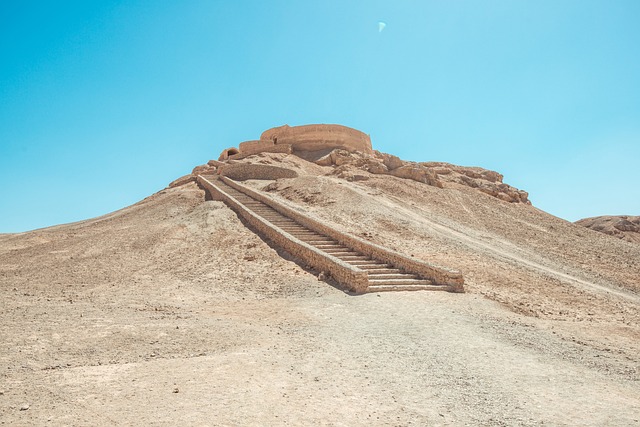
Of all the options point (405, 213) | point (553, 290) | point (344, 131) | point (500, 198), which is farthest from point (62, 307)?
point (344, 131)

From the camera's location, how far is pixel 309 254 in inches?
481

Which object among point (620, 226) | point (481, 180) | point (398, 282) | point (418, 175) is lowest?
point (398, 282)

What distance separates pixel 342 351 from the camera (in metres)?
6.26

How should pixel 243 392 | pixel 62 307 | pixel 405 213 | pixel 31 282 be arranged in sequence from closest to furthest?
pixel 243 392, pixel 62 307, pixel 31 282, pixel 405 213

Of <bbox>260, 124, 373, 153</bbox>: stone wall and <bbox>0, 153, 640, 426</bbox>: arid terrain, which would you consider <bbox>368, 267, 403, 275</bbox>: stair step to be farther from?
<bbox>260, 124, 373, 153</bbox>: stone wall

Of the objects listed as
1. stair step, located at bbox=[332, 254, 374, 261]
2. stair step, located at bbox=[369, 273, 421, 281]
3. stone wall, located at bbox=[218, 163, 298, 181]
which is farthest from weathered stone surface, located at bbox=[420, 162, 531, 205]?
stair step, located at bbox=[369, 273, 421, 281]

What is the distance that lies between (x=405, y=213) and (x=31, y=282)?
13.6 meters

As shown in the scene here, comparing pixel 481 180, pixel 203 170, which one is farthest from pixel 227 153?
pixel 481 180

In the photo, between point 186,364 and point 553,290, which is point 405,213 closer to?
Result: point 553,290

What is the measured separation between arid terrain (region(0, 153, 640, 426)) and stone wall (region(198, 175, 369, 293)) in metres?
0.33

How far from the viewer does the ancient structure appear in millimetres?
32594

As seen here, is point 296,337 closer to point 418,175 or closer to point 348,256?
point 348,256

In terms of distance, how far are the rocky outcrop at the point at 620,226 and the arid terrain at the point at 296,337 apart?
1283cm

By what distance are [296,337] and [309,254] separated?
5.38 meters
